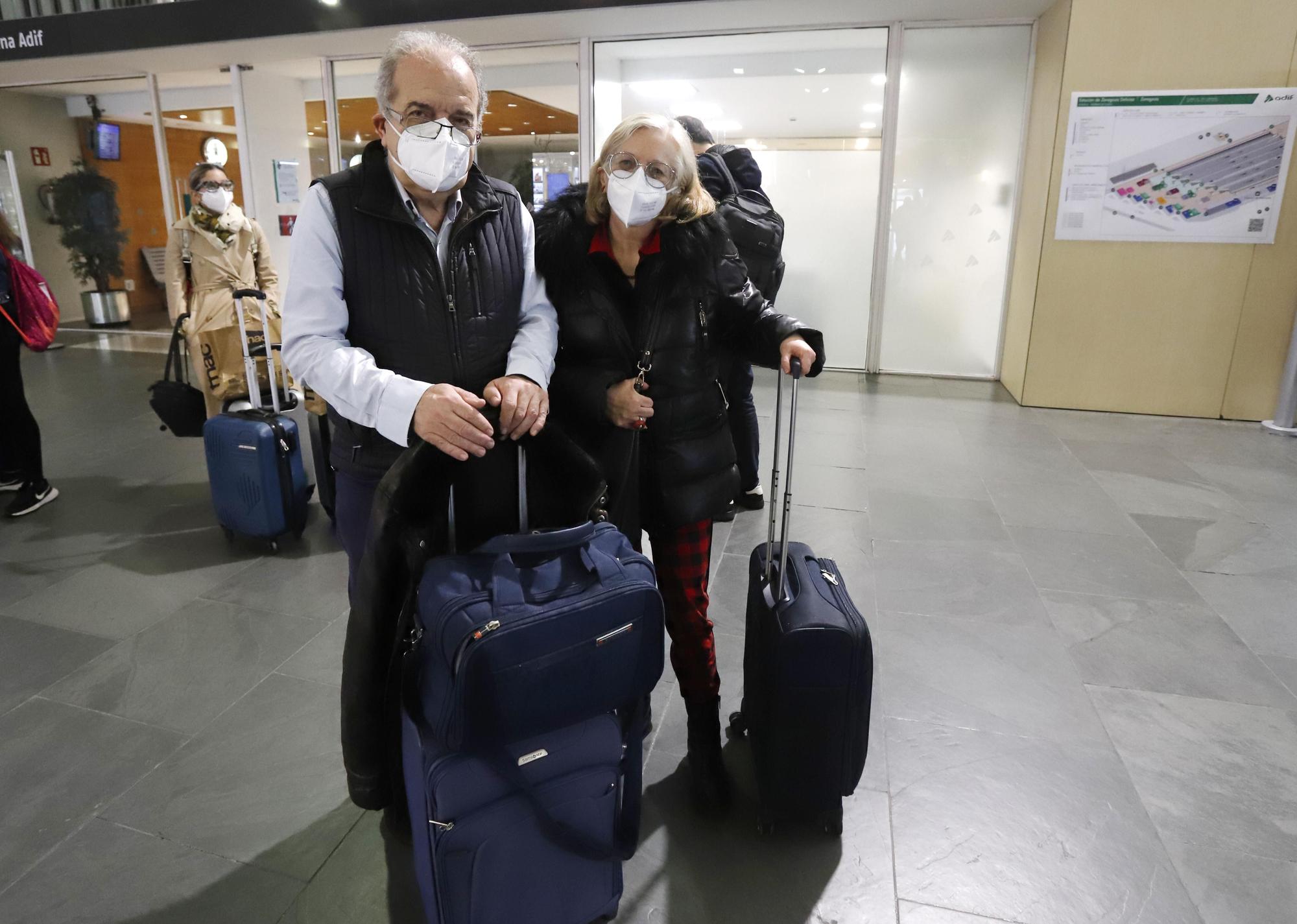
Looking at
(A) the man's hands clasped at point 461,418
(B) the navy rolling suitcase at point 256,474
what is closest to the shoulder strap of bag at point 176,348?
(B) the navy rolling suitcase at point 256,474

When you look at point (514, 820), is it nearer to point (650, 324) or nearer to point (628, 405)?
point (628, 405)

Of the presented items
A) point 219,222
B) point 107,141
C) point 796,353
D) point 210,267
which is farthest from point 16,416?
point 107,141

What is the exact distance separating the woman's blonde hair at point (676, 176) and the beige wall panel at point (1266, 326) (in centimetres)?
541

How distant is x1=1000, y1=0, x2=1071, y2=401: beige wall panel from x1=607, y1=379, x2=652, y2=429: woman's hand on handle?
16.9ft

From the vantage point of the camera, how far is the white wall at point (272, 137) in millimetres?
8469

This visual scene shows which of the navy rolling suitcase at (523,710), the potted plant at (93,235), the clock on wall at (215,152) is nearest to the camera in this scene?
the navy rolling suitcase at (523,710)

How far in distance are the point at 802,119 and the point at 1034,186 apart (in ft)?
6.57

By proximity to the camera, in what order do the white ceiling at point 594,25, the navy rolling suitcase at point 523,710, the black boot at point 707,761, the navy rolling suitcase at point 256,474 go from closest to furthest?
the navy rolling suitcase at point 523,710
the black boot at point 707,761
the navy rolling suitcase at point 256,474
the white ceiling at point 594,25

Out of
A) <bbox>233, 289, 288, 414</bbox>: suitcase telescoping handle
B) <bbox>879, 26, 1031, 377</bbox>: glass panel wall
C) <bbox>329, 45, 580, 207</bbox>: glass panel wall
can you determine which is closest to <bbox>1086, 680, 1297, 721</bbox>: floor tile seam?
<bbox>233, 289, 288, 414</bbox>: suitcase telescoping handle

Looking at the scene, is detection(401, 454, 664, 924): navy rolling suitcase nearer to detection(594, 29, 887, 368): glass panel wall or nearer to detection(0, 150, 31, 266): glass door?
detection(594, 29, 887, 368): glass panel wall

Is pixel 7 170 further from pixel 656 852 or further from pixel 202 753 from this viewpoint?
pixel 656 852

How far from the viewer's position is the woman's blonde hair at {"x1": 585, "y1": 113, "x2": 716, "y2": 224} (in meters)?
1.72

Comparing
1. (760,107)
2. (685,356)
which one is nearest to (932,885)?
(685,356)

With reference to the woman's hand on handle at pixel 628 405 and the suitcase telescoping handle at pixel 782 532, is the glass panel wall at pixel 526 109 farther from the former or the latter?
the woman's hand on handle at pixel 628 405
